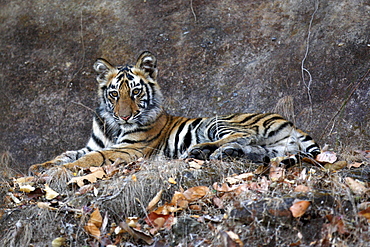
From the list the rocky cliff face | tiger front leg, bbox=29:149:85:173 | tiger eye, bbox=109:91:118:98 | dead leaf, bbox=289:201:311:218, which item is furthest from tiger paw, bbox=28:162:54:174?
dead leaf, bbox=289:201:311:218

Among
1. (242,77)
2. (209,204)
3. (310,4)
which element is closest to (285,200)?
(209,204)

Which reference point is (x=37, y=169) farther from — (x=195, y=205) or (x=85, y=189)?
(x=195, y=205)

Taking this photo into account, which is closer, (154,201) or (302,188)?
(302,188)

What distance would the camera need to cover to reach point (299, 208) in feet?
11.7

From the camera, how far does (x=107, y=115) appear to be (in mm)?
6316

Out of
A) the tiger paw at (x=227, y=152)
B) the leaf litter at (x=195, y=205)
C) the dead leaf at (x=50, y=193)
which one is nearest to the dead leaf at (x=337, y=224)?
the leaf litter at (x=195, y=205)

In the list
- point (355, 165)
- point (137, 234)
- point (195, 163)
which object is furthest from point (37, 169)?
point (355, 165)

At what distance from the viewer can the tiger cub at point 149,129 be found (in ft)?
18.6

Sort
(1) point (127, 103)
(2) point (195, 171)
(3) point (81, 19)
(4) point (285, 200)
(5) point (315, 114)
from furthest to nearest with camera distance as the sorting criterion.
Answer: (3) point (81, 19), (5) point (315, 114), (1) point (127, 103), (2) point (195, 171), (4) point (285, 200)

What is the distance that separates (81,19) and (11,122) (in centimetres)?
252

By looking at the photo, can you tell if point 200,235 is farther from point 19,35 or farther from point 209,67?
point 19,35

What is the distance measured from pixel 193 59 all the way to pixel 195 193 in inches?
195

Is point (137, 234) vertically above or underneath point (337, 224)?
underneath

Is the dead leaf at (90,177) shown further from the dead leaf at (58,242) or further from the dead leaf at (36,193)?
the dead leaf at (58,242)
